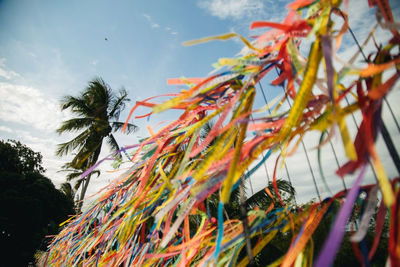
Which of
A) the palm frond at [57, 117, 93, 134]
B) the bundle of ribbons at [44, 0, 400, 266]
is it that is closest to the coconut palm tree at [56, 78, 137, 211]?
the palm frond at [57, 117, 93, 134]

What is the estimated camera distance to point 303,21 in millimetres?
422

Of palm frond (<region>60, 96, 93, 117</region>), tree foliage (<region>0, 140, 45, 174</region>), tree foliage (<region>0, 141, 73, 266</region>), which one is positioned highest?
palm frond (<region>60, 96, 93, 117</region>)

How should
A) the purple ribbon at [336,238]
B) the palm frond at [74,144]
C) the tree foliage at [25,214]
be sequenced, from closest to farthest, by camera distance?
the purple ribbon at [336,238]
the tree foliage at [25,214]
the palm frond at [74,144]

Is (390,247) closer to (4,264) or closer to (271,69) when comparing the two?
(271,69)

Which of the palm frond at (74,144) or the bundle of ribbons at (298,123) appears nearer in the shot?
the bundle of ribbons at (298,123)

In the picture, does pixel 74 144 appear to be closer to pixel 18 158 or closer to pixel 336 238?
pixel 18 158

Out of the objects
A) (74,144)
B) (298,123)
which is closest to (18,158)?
(74,144)

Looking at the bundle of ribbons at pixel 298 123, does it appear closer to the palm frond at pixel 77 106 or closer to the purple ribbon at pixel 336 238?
the purple ribbon at pixel 336 238

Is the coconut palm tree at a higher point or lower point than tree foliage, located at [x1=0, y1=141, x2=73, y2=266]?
higher

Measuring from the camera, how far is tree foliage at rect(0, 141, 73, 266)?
5.70m

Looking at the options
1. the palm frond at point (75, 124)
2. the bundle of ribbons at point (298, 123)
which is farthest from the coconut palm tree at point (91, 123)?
the bundle of ribbons at point (298, 123)

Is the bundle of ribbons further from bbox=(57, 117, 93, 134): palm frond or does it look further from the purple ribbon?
bbox=(57, 117, 93, 134): palm frond

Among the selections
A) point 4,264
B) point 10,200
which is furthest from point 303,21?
point 4,264

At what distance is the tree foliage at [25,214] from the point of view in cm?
570
